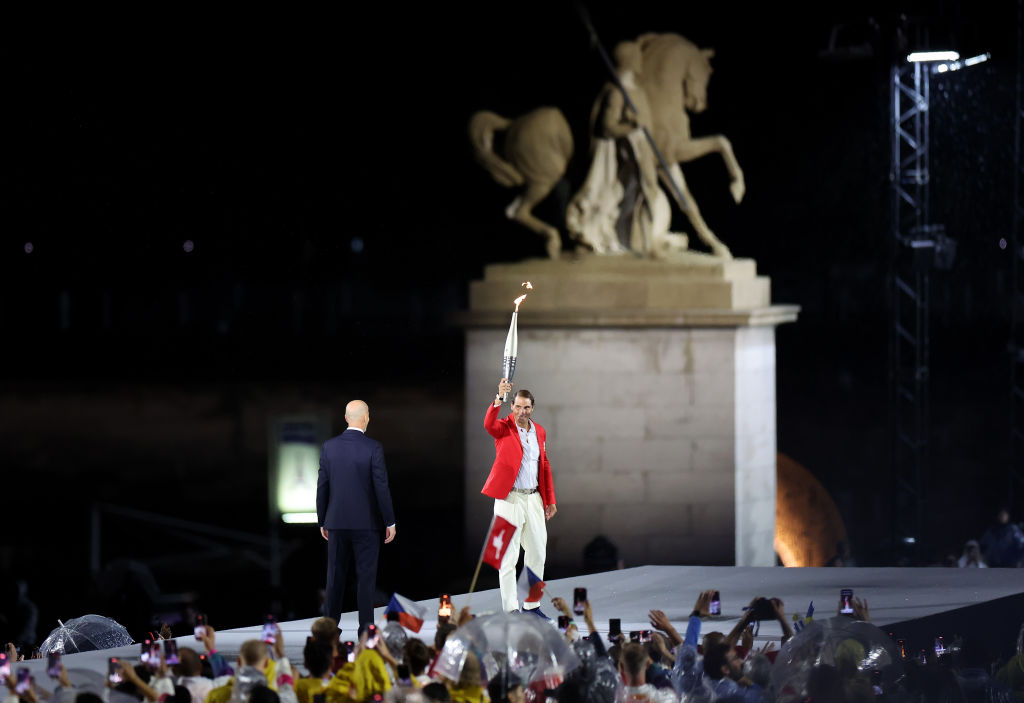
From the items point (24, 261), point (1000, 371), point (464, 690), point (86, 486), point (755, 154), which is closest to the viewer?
point (464, 690)

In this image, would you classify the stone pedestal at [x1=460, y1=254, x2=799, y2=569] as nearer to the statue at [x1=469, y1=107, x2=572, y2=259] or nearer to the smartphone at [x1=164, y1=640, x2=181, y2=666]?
the statue at [x1=469, y1=107, x2=572, y2=259]

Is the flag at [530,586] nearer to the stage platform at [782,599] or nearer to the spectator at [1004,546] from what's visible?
the stage platform at [782,599]

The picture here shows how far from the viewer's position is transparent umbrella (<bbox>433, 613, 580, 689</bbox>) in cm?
884

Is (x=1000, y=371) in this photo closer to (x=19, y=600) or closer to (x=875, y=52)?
(x=875, y=52)

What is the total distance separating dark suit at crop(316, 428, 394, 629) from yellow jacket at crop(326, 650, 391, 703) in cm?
227

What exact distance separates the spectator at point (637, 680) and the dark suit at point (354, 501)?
2511mm

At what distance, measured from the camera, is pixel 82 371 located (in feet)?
137

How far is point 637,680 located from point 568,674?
1.08 feet

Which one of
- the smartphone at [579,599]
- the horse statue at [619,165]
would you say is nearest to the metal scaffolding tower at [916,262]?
the horse statue at [619,165]

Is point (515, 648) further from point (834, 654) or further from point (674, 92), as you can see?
point (674, 92)

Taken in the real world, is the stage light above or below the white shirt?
above

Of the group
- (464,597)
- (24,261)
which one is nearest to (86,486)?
(24,261)

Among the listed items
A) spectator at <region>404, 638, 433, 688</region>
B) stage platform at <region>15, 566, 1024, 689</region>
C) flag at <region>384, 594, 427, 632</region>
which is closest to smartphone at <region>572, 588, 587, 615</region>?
stage platform at <region>15, 566, 1024, 689</region>

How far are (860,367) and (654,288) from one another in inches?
885
